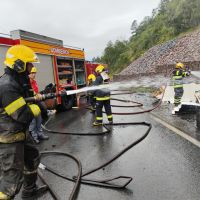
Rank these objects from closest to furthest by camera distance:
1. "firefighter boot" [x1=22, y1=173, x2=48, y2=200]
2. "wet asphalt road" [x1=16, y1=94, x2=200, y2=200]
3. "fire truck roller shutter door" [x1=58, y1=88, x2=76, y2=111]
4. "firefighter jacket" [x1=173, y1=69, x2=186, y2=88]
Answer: "wet asphalt road" [x1=16, y1=94, x2=200, y2=200] → "firefighter boot" [x1=22, y1=173, x2=48, y2=200] → "firefighter jacket" [x1=173, y1=69, x2=186, y2=88] → "fire truck roller shutter door" [x1=58, y1=88, x2=76, y2=111]

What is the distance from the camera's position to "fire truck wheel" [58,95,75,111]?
11.7 metres

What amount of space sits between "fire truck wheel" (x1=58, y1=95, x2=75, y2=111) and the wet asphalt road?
455 centimetres

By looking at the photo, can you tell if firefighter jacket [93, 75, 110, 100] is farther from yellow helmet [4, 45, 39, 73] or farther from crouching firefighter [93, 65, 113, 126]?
yellow helmet [4, 45, 39, 73]

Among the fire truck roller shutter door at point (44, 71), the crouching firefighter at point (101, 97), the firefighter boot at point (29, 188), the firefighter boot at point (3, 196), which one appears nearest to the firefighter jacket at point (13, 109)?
the firefighter boot at point (3, 196)

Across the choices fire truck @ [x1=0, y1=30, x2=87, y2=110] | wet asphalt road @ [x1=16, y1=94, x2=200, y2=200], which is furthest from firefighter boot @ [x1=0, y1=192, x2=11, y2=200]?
fire truck @ [x1=0, y1=30, x2=87, y2=110]

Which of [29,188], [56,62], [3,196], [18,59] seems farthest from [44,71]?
[3,196]

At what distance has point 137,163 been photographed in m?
4.53

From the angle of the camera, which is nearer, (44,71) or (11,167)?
(11,167)

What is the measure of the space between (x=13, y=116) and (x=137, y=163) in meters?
2.39

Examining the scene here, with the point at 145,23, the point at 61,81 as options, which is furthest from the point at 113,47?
the point at 61,81

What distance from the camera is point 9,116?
3.08m

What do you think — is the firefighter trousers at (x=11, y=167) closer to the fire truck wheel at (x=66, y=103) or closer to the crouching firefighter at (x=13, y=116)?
the crouching firefighter at (x=13, y=116)

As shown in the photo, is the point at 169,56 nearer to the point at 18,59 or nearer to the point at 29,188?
the point at 29,188

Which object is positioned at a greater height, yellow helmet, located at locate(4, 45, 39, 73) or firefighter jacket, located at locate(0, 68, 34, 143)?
yellow helmet, located at locate(4, 45, 39, 73)
